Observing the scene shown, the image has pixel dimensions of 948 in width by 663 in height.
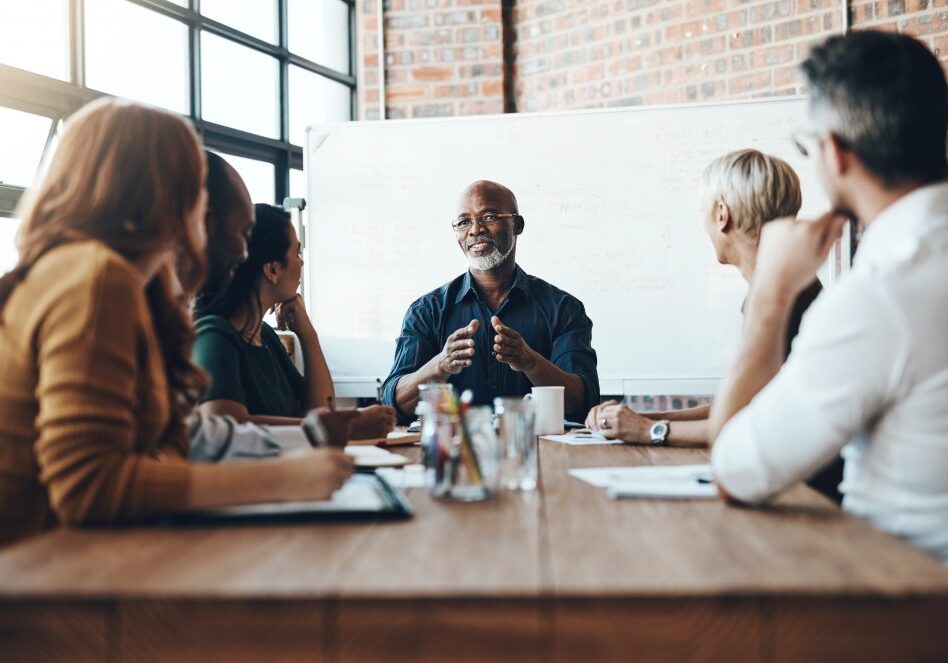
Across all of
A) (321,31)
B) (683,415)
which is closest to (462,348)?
(683,415)

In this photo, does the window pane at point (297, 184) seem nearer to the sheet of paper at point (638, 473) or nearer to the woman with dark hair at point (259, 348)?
the woman with dark hair at point (259, 348)

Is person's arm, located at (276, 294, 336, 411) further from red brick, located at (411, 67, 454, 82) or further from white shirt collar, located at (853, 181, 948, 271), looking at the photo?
red brick, located at (411, 67, 454, 82)

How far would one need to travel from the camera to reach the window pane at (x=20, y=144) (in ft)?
9.74

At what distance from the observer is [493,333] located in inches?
121

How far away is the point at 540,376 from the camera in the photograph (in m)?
2.70

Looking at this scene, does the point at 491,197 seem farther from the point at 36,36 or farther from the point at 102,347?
the point at 102,347

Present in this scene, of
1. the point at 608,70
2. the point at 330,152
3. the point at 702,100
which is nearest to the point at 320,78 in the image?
the point at 330,152

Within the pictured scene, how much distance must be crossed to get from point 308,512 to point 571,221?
296 cm

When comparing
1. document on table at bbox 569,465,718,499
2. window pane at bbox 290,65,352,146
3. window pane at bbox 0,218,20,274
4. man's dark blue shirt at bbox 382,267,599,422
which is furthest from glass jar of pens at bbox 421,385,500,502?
window pane at bbox 290,65,352,146

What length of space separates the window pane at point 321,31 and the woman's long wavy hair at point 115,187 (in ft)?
11.5

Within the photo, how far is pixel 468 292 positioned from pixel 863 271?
2.08m

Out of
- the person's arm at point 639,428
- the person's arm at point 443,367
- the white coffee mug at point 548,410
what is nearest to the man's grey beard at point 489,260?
the person's arm at point 443,367

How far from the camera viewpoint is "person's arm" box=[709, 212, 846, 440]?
4.51 feet

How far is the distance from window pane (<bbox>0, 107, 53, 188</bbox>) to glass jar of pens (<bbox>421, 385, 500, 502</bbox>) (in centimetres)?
232
